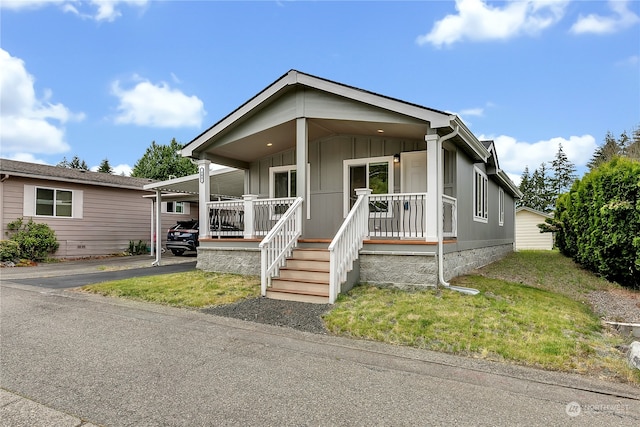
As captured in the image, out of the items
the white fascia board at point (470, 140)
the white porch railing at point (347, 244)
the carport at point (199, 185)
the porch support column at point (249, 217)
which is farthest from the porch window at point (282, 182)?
the white fascia board at point (470, 140)

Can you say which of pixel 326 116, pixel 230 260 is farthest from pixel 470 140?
pixel 230 260

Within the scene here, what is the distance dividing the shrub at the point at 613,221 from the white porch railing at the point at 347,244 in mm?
5997

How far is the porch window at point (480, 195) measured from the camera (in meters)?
10.5

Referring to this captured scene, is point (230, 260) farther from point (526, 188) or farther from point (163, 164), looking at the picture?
point (526, 188)

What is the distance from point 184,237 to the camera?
1546 cm

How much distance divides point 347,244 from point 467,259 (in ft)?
13.6

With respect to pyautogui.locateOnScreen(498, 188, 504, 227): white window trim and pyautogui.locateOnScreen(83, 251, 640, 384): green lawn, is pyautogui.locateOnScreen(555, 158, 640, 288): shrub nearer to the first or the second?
pyautogui.locateOnScreen(83, 251, 640, 384): green lawn

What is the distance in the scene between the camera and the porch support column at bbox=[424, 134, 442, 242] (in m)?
6.95

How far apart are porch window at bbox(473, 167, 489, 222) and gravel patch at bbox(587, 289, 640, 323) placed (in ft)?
11.3

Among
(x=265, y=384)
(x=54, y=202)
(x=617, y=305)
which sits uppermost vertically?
(x=54, y=202)

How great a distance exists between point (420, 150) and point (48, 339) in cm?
793

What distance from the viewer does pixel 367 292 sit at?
260 inches

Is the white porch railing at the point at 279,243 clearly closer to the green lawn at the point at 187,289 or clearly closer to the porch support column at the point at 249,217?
the green lawn at the point at 187,289

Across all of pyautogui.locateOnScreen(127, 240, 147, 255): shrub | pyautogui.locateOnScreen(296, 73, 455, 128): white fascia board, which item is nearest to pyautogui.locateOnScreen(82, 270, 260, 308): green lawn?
pyautogui.locateOnScreen(296, 73, 455, 128): white fascia board
